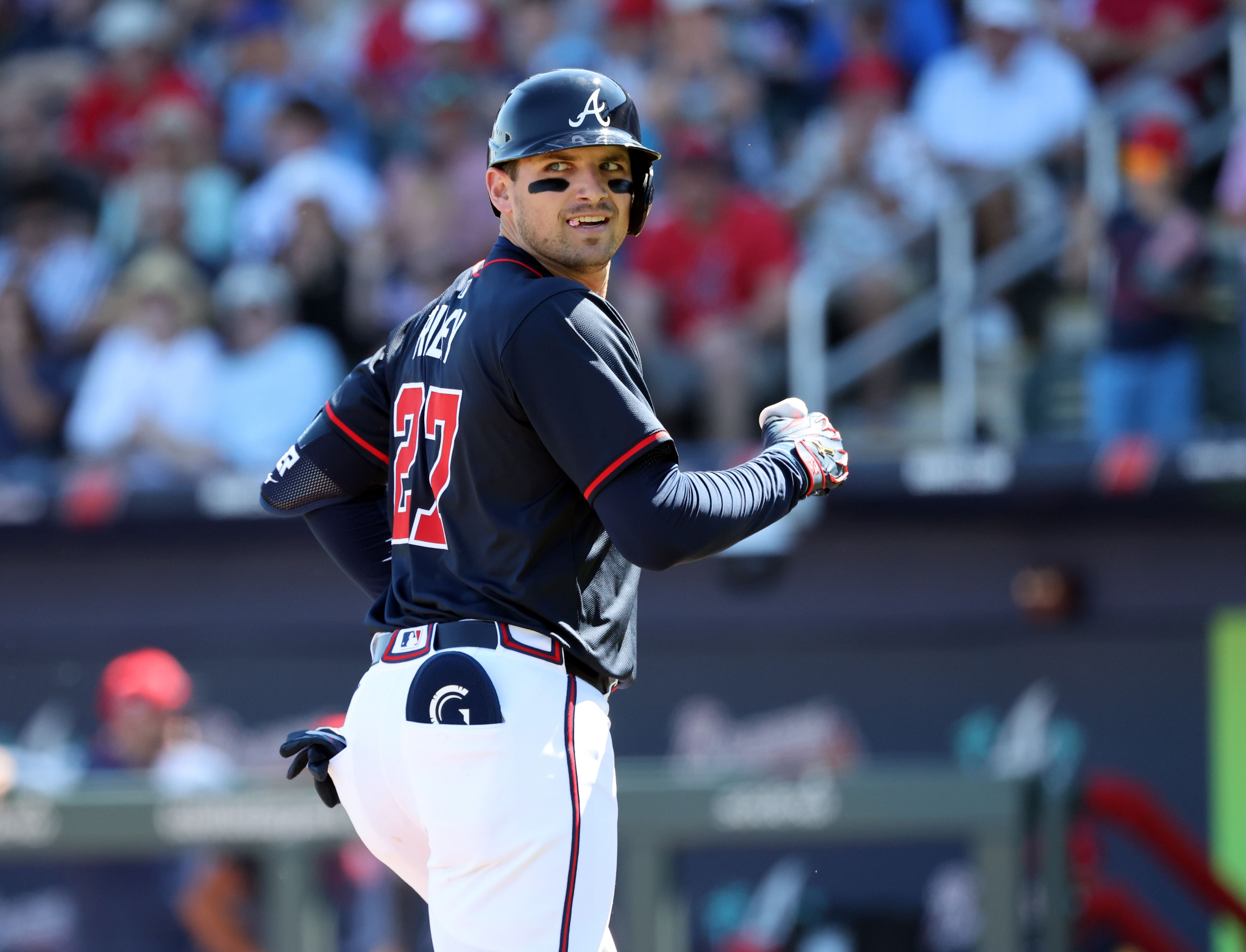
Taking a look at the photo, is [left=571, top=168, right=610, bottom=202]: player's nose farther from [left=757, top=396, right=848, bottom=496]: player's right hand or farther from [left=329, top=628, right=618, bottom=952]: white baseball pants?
[left=329, top=628, right=618, bottom=952]: white baseball pants

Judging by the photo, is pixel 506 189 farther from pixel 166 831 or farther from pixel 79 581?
pixel 79 581

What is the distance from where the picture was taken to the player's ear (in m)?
2.52

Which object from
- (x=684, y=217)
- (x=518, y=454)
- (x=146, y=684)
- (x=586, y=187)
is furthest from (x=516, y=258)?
(x=684, y=217)

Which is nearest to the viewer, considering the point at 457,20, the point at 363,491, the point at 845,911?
the point at 363,491

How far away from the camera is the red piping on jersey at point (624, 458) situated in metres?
2.29

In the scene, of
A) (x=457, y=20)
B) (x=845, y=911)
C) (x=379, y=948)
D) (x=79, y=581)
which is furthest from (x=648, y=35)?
(x=379, y=948)

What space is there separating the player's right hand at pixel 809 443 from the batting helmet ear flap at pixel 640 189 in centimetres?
36

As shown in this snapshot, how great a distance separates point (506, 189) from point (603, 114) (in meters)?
0.19

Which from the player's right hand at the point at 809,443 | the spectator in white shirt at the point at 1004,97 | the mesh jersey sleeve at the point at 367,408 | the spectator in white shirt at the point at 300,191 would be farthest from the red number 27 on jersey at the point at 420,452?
the spectator in white shirt at the point at 300,191

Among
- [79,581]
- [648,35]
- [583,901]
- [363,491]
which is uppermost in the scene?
[648,35]

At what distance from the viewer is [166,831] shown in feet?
16.3

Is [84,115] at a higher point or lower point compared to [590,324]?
higher

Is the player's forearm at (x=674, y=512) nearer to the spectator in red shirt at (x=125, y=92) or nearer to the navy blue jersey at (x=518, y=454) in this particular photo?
the navy blue jersey at (x=518, y=454)

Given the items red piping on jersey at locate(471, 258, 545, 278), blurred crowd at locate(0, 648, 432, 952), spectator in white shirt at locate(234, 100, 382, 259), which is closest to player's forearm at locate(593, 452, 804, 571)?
red piping on jersey at locate(471, 258, 545, 278)
